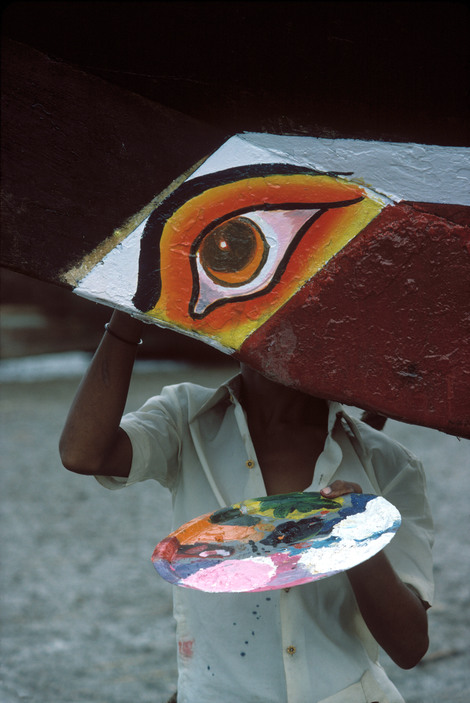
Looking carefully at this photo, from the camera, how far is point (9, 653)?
342cm

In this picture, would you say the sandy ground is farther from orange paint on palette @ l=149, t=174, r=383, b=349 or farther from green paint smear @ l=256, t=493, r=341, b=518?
orange paint on palette @ l=149, t=174, r=383, b=349

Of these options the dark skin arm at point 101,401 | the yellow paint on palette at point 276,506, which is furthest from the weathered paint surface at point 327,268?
the yellow paint on palette at point 276,506

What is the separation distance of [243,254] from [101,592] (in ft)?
10.6

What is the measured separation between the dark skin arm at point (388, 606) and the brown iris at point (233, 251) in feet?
1.29

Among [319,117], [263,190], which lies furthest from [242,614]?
[319,117]

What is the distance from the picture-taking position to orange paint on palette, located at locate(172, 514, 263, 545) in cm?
131

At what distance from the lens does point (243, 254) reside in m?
1.17

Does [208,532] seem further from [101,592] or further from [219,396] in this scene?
[101,592]

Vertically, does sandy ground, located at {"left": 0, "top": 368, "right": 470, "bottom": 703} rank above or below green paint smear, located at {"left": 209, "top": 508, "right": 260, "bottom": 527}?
below

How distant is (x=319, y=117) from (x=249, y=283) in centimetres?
28

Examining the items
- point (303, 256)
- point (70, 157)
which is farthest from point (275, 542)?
point (70, 157)

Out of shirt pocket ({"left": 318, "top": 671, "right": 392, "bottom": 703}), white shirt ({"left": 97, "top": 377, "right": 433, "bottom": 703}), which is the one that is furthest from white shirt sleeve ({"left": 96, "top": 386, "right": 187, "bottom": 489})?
shirt pocket ({"left": 318, "top": 671, "right": 392, "bottom": 703})

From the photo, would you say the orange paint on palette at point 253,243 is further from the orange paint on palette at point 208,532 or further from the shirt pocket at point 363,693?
the shirt pocket at point 363,693

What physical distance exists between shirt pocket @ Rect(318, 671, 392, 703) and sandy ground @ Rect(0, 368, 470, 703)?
6.72 ft
